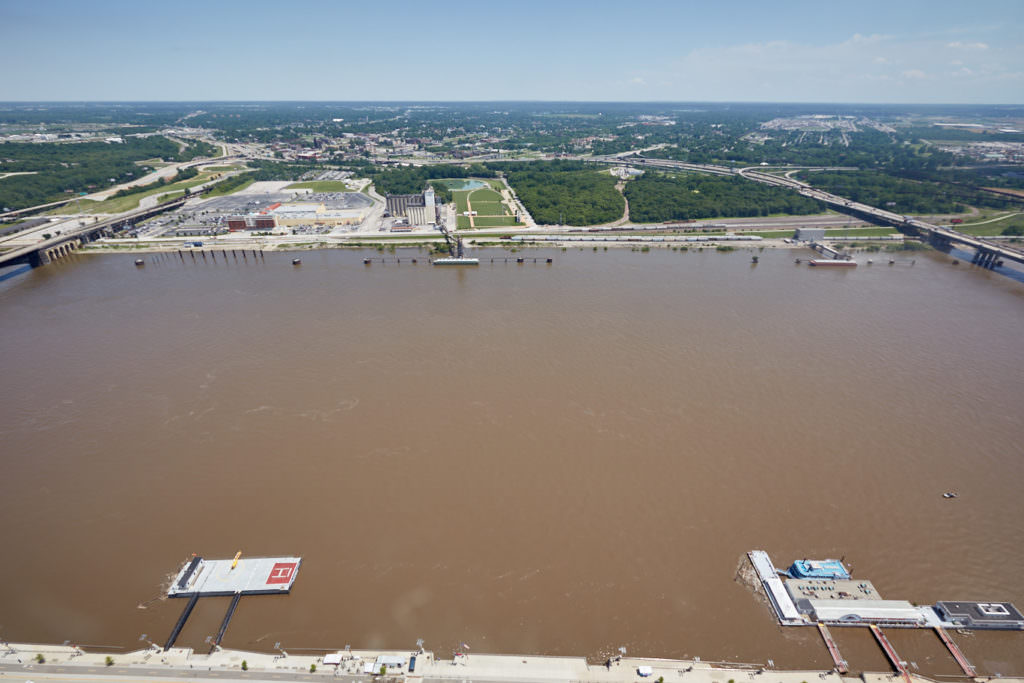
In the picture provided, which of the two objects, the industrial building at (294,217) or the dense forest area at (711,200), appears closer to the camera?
the industrial building at (294,217)

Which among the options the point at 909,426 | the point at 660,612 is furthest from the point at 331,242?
the point at 909,426

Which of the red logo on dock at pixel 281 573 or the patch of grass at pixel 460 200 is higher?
the patch of grass at pixel 460 200

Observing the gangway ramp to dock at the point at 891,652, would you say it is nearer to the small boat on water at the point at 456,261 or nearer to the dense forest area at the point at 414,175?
the small boat on water at the point at 456,261

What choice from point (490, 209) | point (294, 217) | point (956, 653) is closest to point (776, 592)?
point (956, 653)

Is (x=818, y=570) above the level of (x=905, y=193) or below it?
below

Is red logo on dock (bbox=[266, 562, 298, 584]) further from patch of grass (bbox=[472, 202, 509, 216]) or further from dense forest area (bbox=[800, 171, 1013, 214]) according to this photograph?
dense forest area (bbox=[800, 171, 1013, 214])

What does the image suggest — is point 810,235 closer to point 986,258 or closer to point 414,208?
point 986,258

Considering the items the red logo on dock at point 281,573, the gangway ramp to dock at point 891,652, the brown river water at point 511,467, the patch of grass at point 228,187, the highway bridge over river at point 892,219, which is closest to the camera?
the gangway ramp to dock at point 891,652

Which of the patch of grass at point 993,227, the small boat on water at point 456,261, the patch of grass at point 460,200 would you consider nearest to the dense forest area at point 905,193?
the patch of grass at point 993,227
